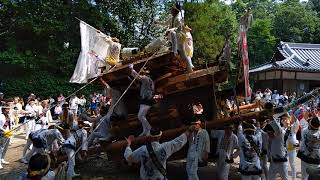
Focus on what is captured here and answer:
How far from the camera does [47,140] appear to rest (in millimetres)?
9742

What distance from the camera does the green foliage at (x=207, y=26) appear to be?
30.6 meters

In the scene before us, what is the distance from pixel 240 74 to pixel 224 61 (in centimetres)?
67

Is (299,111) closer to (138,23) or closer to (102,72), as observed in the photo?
(102,72)

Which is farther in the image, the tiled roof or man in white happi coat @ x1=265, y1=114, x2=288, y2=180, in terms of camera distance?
the tiled roof

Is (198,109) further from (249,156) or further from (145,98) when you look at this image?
(249,156)

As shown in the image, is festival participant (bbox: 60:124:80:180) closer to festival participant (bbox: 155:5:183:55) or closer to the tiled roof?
festival participant (bbox: 155:5:183:55)

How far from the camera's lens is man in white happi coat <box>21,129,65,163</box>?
9.35 m

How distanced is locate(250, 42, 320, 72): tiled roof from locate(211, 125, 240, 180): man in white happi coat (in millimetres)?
21081

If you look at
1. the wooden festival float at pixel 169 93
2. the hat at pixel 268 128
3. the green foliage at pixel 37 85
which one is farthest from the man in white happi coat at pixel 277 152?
the green foliage at pixel 37 85

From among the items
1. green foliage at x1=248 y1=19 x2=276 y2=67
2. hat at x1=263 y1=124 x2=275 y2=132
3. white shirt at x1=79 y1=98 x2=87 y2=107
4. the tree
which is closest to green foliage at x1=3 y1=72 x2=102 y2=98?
white shirt at x1=79 y1=98 x2=87 y2=107

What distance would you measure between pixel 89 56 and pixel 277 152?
5.80m

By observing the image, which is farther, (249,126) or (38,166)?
(249,126)

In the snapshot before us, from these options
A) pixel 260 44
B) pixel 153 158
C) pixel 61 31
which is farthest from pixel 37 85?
pixel 260 44

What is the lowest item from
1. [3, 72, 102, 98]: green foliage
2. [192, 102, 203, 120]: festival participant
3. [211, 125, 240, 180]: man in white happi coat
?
[211, 125, 240, 180]: man in white happi coat
